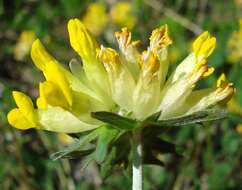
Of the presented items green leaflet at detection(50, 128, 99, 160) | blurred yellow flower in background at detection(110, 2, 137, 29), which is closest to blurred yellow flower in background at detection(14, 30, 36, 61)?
blurred yellow flower in background at detection(110, 2, 137, 29)

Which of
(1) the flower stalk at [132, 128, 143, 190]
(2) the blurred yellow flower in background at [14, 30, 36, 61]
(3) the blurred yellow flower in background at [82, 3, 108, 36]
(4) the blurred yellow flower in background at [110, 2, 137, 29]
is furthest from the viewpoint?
(3) the blurred yellow flower in background at [82, 3, 108, 36]

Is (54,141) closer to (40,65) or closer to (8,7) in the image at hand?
(8,7)

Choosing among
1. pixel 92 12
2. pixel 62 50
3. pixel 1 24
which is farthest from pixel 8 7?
pixel 92 12

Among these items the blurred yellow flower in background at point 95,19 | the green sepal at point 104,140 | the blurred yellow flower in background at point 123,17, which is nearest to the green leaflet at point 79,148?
the green sepal at point 104,140

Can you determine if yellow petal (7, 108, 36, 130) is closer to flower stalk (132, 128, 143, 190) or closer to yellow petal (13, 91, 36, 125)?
yellow petal (13, 91, 36, 125)

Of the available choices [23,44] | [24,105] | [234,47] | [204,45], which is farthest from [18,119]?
[23,44]

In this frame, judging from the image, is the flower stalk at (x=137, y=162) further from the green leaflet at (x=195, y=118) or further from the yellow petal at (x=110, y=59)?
the yellow petal at (x=110, y=59)

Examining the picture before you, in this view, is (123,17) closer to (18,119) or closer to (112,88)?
(112,88)
